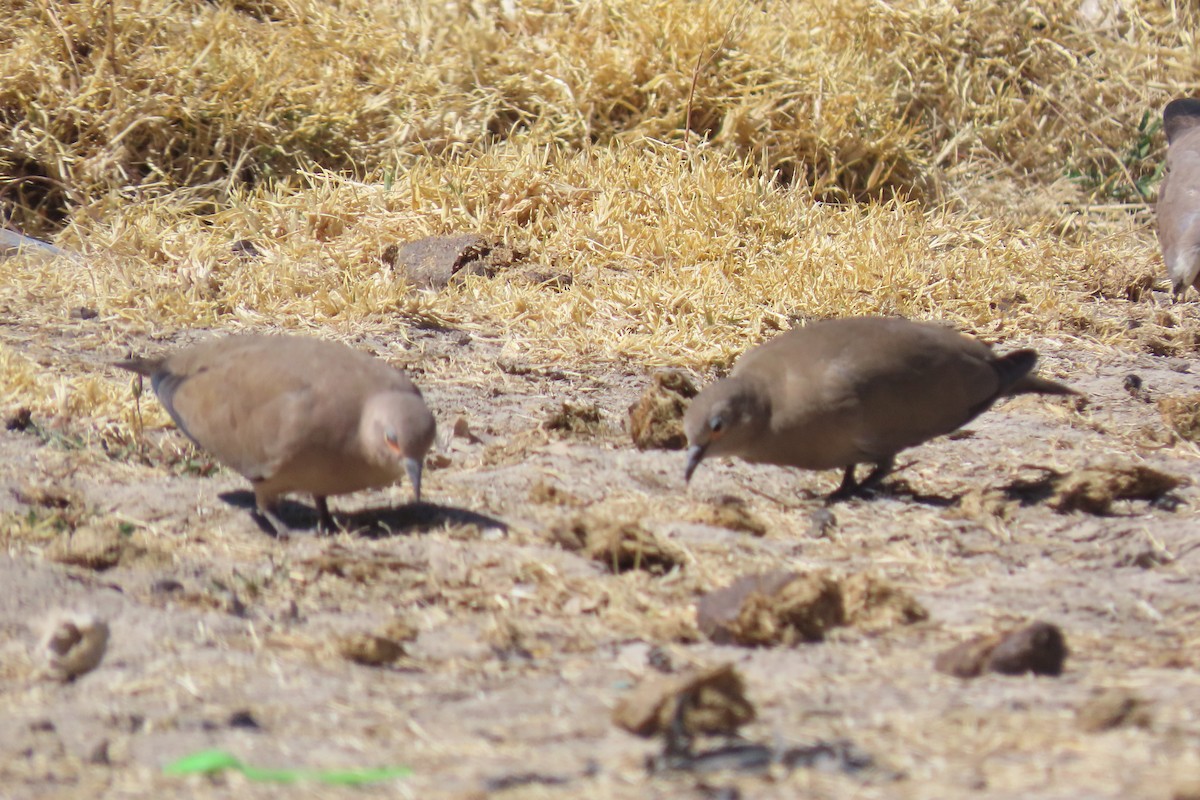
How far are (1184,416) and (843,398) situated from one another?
4.85 ft

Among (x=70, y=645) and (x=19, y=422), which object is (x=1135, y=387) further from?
(x=70, y=645)

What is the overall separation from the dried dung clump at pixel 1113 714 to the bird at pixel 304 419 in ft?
5.77

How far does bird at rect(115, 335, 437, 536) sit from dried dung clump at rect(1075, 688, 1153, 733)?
1.76 metres

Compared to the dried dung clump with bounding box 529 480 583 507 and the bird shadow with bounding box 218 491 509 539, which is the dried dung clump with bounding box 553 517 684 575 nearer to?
the bird shadow with bounding box 218 491 509 539

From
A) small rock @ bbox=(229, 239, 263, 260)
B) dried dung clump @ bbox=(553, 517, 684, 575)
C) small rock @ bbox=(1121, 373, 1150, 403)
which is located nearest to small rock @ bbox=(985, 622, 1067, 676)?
dried dung clump @ bbox=(553, 517, 684, 575)

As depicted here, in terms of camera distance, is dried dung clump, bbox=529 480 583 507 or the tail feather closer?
dried dung clump, bbox=529 480 583 507

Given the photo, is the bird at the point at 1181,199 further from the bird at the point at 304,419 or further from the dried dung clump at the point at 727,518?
the bird at the point at 304,419

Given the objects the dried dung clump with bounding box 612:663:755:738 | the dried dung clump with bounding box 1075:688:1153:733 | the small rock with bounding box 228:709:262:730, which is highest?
the dried dung clump with bounding box 1075:688:1153:733

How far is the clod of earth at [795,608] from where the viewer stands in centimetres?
307

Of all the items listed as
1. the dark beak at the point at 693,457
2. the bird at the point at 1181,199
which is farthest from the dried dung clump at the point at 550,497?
the bird at the point at 1181,199

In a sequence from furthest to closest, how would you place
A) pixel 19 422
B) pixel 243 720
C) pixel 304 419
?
pixel 19 422, pixel 304 419, pixel 243 720

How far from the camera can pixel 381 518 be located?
405cm

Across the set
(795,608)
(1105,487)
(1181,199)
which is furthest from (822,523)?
(1181,199)

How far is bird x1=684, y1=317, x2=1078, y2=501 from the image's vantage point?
4211 mm
